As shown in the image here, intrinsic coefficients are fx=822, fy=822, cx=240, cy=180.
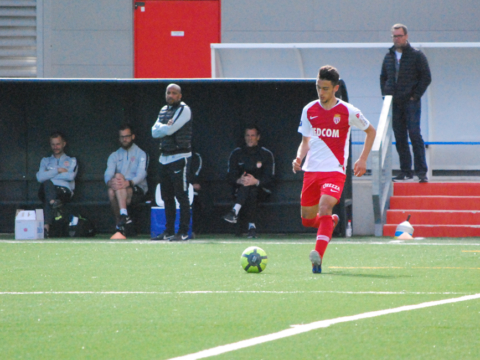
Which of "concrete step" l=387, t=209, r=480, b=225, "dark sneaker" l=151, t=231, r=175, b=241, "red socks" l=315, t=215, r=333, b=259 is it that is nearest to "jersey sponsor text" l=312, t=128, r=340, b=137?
"red socks" l=315, t=215, r=333, b=259

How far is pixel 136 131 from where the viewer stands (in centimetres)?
1326

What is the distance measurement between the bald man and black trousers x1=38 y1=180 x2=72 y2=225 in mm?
2154

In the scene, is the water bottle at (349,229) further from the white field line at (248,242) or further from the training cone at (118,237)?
the training cone at (118,237)

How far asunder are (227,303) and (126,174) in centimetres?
741

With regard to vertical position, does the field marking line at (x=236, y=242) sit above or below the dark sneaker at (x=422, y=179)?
below

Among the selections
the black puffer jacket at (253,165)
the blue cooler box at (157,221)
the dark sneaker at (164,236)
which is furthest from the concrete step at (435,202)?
the dark sneaker at (164,236)

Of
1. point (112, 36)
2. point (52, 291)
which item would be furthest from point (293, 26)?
point (52, 291)

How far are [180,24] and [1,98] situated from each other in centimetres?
432

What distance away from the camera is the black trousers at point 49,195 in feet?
40.2

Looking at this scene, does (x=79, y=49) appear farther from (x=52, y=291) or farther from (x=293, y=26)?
(x=52, y=291)

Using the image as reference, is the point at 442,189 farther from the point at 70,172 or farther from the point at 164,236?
the point at 70,172

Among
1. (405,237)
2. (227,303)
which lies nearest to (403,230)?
(405,237)

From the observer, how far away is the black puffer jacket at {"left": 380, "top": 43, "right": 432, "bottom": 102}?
12273mm

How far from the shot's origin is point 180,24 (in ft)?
52.9
